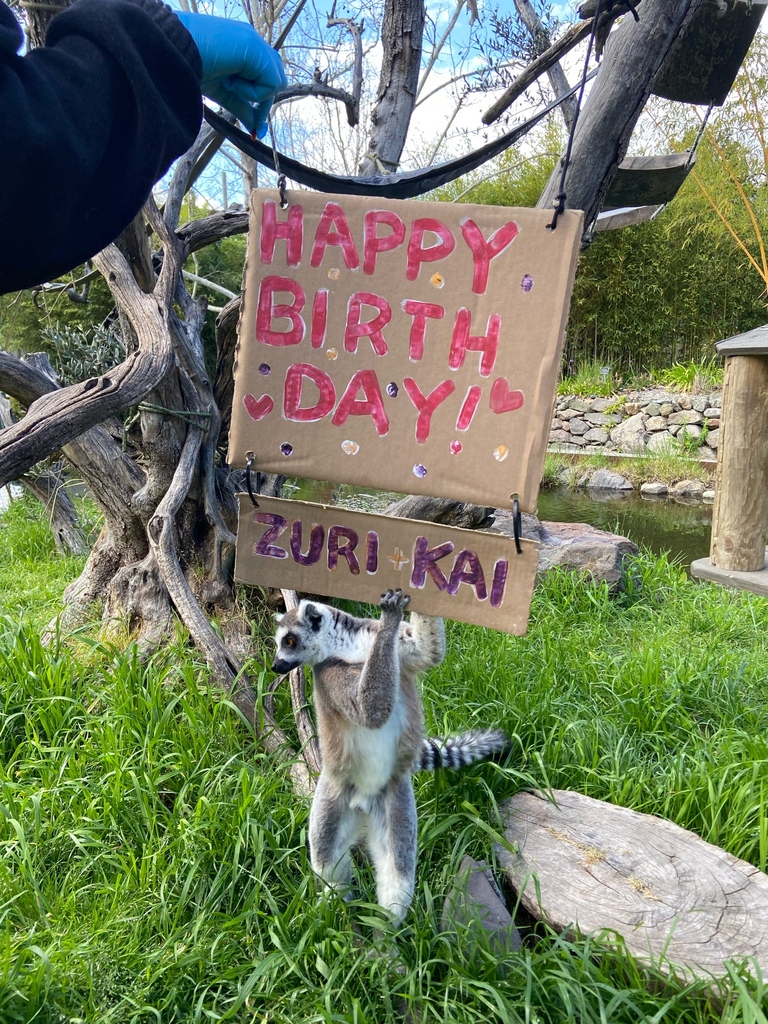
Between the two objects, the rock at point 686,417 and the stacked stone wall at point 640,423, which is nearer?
the stacked stone wall at point 640,423

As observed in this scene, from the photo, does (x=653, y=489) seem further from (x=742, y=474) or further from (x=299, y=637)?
(x=299, y=637)

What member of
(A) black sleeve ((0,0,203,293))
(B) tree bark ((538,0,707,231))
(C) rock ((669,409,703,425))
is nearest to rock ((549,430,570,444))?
(C) rock ((669,409,703,425))

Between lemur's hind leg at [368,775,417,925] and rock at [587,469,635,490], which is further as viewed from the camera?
rock at [587,469,635,490]

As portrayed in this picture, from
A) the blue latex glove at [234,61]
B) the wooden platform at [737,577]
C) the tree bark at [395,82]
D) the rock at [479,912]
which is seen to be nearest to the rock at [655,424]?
the tree bark at [395,82]

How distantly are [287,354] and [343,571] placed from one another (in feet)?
1.58

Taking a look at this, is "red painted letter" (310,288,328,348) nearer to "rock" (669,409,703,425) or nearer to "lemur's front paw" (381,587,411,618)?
"lemur's front paw" (381,587,411,618)

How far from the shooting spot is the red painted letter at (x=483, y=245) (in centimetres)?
138

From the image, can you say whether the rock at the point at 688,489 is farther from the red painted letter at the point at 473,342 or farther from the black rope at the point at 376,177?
the red painted letter at the point at 473,342

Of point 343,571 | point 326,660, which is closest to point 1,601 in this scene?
point 326,660

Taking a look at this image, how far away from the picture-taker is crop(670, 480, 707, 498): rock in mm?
8961

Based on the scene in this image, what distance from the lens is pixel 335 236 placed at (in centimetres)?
147

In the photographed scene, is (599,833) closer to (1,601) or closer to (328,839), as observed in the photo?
(328,839)

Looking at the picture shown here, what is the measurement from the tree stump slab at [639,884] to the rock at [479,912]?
80 millimetres

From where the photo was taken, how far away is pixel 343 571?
60.4 inches
